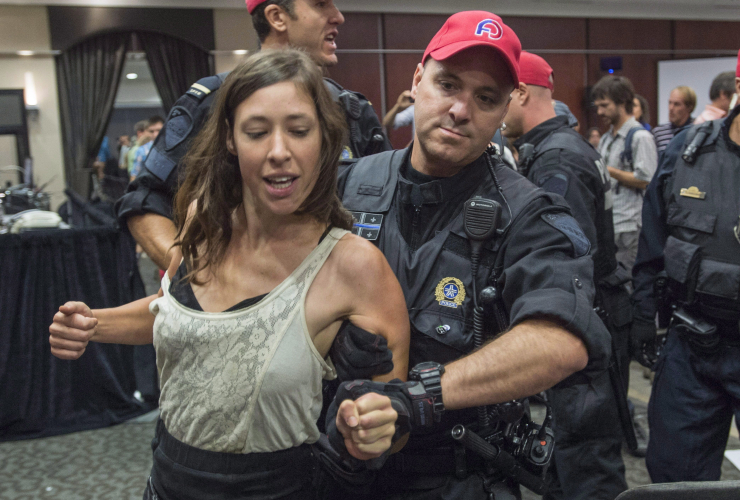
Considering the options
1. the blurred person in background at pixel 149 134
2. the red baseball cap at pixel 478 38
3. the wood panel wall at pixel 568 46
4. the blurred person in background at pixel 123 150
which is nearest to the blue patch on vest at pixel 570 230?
the red baseball cap at pixel 478 38

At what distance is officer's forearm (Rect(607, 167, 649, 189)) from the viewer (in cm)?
412

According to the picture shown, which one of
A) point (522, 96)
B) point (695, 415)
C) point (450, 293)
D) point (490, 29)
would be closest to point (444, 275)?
point (450, 293)

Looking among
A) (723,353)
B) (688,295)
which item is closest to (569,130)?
(688,295)

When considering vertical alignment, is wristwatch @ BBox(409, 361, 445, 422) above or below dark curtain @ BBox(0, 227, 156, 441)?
above

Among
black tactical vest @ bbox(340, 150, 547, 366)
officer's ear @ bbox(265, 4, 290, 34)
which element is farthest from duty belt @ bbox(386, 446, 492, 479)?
officer's ear @ bbox(265, 4, 290, 34)

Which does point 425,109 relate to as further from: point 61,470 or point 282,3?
point 61,470

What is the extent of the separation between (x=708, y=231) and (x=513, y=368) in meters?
1.45

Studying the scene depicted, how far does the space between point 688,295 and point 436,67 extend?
1379 mm

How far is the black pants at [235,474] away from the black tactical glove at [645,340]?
1836 millimetres

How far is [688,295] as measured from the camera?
2172 millimetres

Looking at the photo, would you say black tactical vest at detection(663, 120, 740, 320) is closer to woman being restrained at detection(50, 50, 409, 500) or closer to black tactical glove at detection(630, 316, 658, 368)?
black tactical glove at detection(630, 316, 658, 368)

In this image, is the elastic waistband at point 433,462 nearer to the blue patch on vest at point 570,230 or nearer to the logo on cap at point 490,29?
the blue patch on vest at point 570,230

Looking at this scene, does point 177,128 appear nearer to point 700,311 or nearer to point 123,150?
point 700,311

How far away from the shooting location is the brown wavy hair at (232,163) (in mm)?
1080
